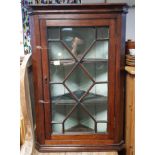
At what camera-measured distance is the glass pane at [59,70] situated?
4.49ft

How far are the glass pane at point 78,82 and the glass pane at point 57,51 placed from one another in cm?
11

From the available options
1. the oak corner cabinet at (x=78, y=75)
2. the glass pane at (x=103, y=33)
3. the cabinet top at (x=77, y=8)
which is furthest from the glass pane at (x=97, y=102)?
the cabinet top at (x=77, y=8)

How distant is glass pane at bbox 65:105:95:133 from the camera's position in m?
1.43

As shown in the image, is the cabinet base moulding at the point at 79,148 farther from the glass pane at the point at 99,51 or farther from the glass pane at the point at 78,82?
the glass pane at the point at 99,51

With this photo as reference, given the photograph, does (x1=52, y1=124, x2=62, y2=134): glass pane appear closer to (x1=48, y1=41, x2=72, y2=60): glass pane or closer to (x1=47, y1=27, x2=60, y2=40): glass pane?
(x1=48, y1=41, x2=72, y2=60): glass pane

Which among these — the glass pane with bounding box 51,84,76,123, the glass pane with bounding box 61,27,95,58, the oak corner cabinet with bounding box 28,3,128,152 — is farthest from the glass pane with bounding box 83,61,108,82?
the glass pane with bounding box 51,84,76,123

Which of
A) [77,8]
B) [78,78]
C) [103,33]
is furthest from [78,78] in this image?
[77,8]

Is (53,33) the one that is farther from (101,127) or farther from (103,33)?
(101,127)

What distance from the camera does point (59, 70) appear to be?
1.39m

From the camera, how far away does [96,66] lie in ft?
4.54

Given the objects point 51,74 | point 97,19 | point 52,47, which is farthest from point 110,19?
point 51,74
